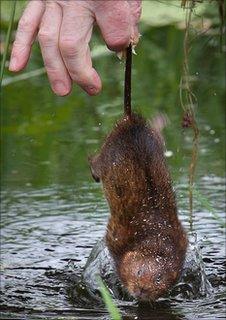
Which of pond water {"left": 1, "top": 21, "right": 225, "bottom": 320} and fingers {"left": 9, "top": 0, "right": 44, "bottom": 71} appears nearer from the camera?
fingers {"left": 9, "top": 0, "right": 44, "bottom": 71}

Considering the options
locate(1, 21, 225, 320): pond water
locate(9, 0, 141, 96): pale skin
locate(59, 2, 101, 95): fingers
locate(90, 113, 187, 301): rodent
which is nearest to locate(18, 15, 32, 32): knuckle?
locate(9, 0, 141, 96): pale skin

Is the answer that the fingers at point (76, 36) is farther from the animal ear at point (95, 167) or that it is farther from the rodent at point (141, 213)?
→ the animal ear at point (95, 167)

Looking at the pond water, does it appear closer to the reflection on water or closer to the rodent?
the reflection on water

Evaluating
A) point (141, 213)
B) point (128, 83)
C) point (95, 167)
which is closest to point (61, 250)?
point (95, 167)

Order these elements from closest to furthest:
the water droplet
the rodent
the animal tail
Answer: the animal tail < the rodent < the water droplet

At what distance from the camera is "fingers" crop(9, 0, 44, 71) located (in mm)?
2760

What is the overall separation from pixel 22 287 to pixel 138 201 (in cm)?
60

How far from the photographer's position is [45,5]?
275 centimetres

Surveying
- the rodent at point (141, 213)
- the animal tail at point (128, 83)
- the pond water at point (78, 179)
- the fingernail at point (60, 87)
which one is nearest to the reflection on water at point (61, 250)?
the pond water at point (78, 179)

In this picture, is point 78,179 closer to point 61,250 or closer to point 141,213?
point 61,250

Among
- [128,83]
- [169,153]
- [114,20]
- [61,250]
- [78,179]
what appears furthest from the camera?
[169,153]

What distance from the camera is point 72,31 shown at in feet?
8.79

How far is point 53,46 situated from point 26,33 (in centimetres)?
10

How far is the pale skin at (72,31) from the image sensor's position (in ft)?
8.75
